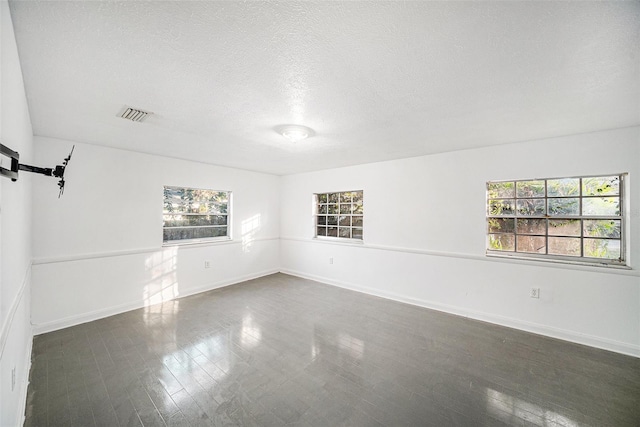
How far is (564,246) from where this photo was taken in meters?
3.18

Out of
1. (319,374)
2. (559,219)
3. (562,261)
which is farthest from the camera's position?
(559,219)

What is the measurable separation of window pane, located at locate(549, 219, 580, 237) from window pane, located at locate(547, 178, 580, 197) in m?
0.34

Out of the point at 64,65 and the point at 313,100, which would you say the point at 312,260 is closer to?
the point at 313,100

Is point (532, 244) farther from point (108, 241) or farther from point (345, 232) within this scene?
point (108, 241)

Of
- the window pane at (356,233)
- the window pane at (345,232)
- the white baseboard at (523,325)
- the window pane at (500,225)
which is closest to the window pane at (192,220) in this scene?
the window pane at (345,232)

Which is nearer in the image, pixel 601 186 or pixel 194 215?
pixel 601 186

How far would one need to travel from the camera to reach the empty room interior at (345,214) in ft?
4.58

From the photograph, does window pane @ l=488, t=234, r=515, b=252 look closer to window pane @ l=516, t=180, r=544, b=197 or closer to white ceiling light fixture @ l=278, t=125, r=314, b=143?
window pane @ l=516, t=180, r=544, b=197

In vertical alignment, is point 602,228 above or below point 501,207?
below

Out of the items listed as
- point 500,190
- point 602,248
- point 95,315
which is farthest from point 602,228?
point 95,315

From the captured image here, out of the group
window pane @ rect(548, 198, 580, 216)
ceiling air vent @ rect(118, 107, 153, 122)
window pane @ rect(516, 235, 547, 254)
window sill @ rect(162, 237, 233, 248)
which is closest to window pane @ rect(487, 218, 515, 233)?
window pane @ rect(516, 235, 547, 254)

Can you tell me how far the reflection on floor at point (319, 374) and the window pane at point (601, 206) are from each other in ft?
5.20

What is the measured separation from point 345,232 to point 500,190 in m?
2.80

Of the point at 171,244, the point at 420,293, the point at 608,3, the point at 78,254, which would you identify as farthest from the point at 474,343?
the point at 78,254
